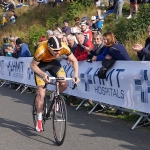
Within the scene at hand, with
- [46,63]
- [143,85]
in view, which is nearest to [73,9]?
[46,63]

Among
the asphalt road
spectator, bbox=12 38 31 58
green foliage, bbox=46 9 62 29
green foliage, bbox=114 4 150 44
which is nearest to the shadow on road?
the asphalt road

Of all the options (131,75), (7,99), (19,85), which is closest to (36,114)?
(131,75)

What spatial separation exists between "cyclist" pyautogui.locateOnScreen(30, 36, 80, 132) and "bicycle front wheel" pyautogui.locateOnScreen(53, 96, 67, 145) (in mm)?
466

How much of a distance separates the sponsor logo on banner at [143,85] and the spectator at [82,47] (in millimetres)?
2916

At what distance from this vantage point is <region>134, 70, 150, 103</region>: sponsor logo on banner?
336 inches

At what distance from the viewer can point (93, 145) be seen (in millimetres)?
7750

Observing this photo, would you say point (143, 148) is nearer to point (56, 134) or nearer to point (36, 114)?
point (56, 134)

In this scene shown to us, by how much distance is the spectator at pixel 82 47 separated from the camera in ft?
37.9

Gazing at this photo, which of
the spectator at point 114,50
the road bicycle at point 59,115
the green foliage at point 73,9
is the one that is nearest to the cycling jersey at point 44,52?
the road bicycle at point 59,115

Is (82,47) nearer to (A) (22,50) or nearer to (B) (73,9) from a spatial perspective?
(A) (22,50)

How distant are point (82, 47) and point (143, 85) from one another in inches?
134

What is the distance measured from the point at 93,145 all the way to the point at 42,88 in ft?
5.11

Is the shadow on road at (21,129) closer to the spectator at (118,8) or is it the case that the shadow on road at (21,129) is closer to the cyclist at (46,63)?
the cyclist at (46,63)

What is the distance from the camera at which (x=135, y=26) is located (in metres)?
17.1
